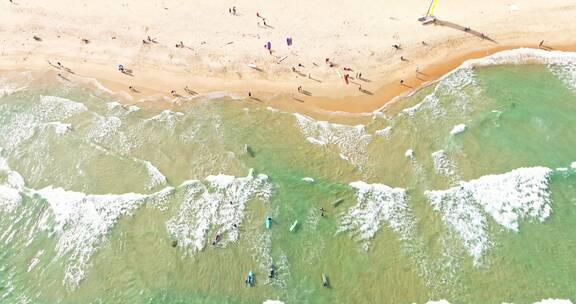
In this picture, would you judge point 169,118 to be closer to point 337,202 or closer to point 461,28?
point 337,202

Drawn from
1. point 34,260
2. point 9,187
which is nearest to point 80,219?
point 34,260

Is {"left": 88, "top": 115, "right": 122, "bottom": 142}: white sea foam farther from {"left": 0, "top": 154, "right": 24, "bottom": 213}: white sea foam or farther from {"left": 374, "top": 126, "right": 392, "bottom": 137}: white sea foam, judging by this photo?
{"left": 374, "top": 126, "right": 392, "bottom": 137}: white sea foam

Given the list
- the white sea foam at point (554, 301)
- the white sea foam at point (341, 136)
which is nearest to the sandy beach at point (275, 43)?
the white sea foam at point (341, 136)

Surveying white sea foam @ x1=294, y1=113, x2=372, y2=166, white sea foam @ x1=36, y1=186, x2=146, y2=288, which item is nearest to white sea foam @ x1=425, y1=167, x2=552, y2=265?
white sea foam @ x1=294, y1=113, x2=372, y2=166

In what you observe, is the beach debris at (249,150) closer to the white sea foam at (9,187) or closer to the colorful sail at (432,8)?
the white sea foam at (9,187)

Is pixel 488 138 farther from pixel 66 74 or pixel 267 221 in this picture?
pixel 66 74
